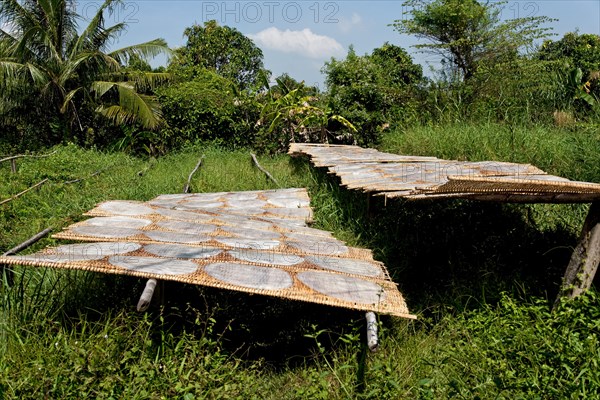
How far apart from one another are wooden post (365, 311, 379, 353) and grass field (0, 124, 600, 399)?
181mm

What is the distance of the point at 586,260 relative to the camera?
11.1ft

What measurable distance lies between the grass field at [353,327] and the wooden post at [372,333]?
181 mm

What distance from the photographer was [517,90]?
10297 millimetres

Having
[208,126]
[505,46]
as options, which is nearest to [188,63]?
[208,126]

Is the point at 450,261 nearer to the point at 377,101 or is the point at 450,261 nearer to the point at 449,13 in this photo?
the point at 377,101

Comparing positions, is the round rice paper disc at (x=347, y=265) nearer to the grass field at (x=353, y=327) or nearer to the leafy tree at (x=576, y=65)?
the grass field at (x=353, y=327)

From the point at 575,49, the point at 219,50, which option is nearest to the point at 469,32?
the point at 575,49

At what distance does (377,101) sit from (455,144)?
13.9 feet

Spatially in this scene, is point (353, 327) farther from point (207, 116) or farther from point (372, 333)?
point (207, 116)

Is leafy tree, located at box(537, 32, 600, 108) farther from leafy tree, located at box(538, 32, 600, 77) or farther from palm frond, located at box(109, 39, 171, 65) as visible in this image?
palm frond, located at box(109, 39, 171, 65)

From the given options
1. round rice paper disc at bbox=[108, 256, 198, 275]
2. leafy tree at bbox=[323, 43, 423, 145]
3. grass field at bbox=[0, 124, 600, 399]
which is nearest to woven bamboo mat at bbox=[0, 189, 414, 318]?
round rice paper disc at bbox=[108, 256, 198, 275]

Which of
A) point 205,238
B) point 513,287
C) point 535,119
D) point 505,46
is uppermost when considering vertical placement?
point 505,46

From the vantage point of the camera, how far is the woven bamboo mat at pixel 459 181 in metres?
3.10

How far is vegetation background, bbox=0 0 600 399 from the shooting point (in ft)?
8.96
